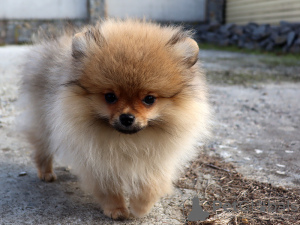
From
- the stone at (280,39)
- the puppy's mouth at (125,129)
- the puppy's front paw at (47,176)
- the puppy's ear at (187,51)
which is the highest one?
the puppy's ear at (187,51)


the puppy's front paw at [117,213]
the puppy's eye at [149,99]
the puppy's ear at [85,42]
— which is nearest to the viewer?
the puppy's eye at [149,99]

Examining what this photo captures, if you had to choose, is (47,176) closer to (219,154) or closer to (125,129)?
(125,129)

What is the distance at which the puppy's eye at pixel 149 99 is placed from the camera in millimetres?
2013

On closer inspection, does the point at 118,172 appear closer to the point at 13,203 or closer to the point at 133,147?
the point at 133,147

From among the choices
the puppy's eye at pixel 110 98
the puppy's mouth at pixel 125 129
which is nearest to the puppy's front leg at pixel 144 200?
the puppy's mouth at pixel 125 129

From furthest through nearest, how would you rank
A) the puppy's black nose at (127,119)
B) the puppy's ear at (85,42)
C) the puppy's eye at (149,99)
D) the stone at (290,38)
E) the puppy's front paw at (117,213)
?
the stone at (290,38), the puppy's front paw at (117,213), the puppy's ear at (85,42), the puppy's eye at (149,99), the puppy's black nose at (127,119)

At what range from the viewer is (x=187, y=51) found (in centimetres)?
224

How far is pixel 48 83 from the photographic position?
8.39ft

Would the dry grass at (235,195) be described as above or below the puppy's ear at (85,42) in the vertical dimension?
below

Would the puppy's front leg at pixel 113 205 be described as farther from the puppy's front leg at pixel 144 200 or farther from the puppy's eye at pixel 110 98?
the puppy's eye at pixel 110 98

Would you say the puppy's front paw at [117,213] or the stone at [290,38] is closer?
the puppy's front paw at [117,213]

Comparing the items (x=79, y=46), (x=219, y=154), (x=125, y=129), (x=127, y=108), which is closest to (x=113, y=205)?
(x=125, y=129)

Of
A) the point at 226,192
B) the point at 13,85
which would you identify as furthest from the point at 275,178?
the point at 13,85

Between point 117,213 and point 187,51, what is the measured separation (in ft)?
3.72
